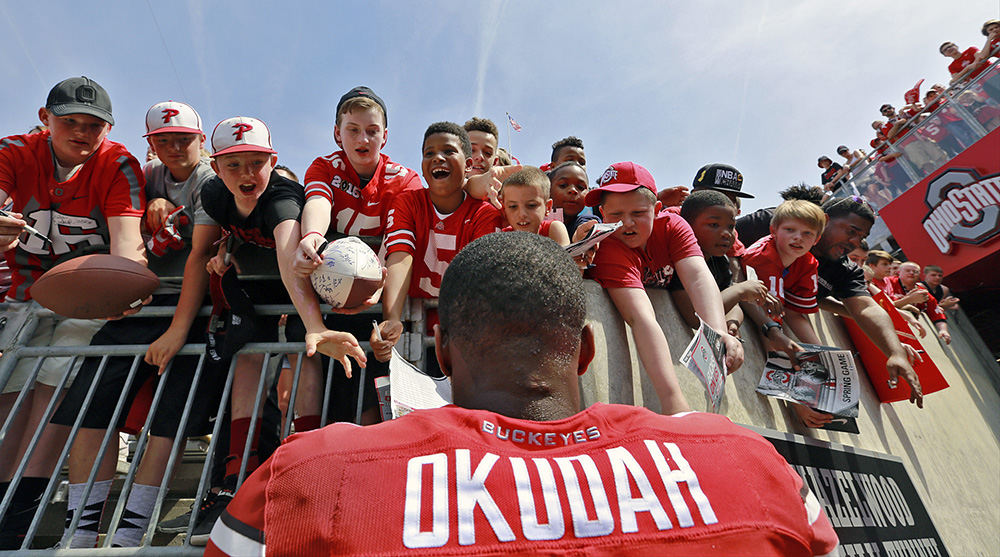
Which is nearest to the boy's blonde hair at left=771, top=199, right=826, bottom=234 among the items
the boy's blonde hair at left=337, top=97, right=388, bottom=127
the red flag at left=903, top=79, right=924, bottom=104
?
the boy's blonde hair at left=337, top=97, right=388, bottom=127

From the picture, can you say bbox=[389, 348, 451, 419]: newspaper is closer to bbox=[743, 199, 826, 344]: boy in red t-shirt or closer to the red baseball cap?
the red baseball cap

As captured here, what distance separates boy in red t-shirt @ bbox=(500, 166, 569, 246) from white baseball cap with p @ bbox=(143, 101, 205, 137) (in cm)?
230

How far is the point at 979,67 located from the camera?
10.1 metres

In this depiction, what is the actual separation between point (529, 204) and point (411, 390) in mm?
1509

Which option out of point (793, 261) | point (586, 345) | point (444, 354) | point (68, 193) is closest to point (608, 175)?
point (793, 261)

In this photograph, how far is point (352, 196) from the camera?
3.47m

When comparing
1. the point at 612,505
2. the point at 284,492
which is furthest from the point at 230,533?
the point at 612,505

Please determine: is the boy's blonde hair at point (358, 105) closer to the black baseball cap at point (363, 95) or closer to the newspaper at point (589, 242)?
the black baseball cap at point (363, 95)

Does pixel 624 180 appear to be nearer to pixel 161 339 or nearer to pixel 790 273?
pixel 790 273

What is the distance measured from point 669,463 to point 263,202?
2819mm

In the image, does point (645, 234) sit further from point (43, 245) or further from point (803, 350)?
point (43, 245)

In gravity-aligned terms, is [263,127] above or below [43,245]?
above

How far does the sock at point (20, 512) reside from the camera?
2.49 metres

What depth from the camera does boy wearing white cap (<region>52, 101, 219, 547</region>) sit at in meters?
2.62
